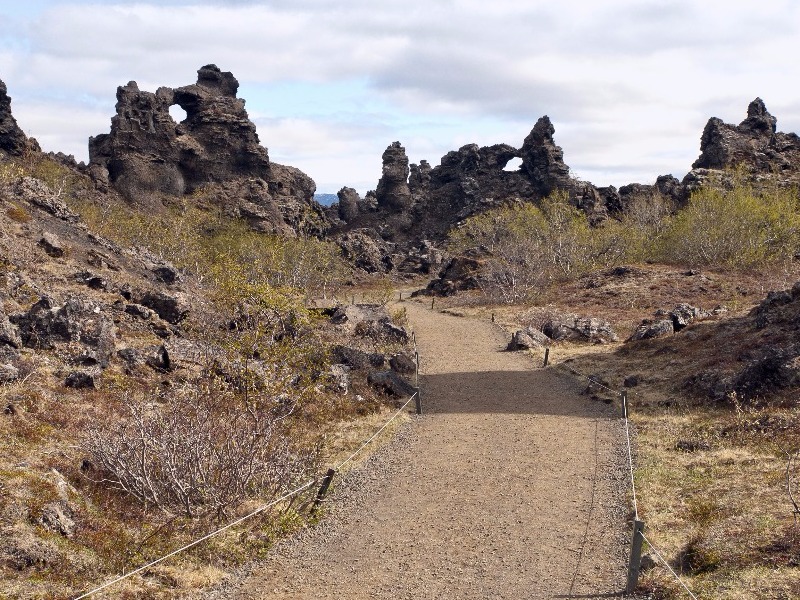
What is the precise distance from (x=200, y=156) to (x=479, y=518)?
331 ft

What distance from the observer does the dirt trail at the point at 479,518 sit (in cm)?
1065

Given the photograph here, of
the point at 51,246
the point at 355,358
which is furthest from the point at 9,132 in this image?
the point at 355,358

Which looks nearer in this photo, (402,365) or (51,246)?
(402,365)

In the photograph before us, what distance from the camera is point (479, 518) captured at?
43.4ft

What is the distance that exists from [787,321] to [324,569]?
21071 millimetres

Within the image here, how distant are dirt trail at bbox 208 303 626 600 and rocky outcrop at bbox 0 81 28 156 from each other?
88.7 m

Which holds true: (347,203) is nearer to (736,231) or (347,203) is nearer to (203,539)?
(736,231)

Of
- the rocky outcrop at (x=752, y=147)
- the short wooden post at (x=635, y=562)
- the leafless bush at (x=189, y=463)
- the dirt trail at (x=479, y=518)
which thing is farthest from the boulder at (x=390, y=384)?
the rocky outcrop at (x=752, y=147)

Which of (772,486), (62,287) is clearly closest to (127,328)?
(62,287)

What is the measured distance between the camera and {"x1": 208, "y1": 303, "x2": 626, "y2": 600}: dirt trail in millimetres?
10648

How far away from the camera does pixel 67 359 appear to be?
19.8m

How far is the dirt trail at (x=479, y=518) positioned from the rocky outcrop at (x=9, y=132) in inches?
3491

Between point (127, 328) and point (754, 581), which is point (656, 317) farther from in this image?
point (754, 581)

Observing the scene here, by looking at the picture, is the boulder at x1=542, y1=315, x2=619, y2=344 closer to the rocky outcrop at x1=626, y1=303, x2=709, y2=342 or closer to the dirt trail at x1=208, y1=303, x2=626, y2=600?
the rocky outcrop at x1=626, y1=303, x2=709, y2=342
